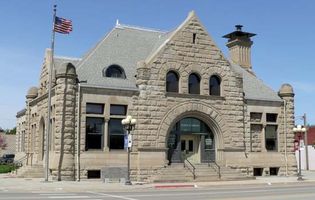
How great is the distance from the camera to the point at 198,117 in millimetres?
37250

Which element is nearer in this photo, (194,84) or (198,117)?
(194,84)

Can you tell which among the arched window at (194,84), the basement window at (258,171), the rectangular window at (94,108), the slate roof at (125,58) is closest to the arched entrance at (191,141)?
the arched window at (194,84)

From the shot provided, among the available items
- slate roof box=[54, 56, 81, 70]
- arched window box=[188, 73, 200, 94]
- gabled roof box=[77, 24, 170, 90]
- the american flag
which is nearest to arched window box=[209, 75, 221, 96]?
arched window box=[188, 73, 200, 94]

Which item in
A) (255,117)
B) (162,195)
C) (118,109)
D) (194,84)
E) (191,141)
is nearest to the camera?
(162,195)

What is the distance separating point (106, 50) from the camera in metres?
37.0

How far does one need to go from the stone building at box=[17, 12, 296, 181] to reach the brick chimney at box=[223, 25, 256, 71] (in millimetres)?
4963

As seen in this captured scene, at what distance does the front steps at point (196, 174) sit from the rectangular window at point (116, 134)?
11.5 feet

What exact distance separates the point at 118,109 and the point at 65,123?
418cm

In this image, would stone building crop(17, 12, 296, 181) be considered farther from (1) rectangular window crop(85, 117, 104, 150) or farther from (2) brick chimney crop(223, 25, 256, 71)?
(2) brick chimney crop(223, 25, 256, 71)

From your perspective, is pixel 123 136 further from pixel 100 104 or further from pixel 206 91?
pixel 206 91

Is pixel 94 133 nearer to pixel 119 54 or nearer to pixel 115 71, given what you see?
pixel 115 71

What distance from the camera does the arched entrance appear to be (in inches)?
1432

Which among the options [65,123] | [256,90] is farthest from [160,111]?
[256,90]

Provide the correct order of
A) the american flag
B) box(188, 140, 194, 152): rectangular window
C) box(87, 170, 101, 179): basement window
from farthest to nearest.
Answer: box(188, 140, 194, 152): rectangular window
box(87, 170, 101, 179): basement window
the american flag
